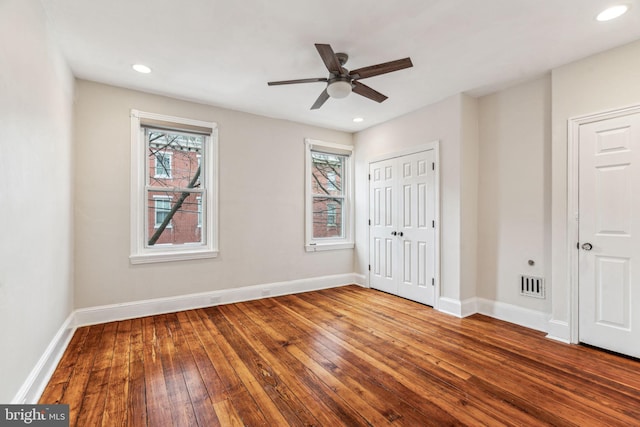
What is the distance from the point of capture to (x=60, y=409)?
177 cm

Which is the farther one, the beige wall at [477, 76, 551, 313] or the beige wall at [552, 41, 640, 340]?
the beige wall at [477, 76, 551, 313]

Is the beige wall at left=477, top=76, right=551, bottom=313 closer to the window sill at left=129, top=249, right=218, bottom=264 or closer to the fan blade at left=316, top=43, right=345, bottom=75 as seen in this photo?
the fan blade at left=316, top=43, right=345, bottom=75

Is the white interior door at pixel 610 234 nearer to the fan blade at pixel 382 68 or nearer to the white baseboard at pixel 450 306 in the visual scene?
the white baseboard at pixel 450 306

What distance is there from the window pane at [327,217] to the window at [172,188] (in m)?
1.70

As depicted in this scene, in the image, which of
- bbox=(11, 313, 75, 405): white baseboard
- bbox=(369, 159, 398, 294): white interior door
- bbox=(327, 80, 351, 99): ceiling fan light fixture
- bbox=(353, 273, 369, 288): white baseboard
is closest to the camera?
bbox=(11, 313, 75, 405): white baseboard

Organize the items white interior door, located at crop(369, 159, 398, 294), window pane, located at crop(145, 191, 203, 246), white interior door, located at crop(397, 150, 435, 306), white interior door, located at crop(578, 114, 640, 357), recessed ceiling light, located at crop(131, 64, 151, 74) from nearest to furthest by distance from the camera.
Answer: white interior door, located at crop(578, 114, 640, 357) < recessed ceiling light, located at crop(131, 64, 151, 74) < window pane, located at crop(145, 191, 203, 246) < white interior door, located at crop(397, 150, 435, 306) < white interior door, located at crop(369, 159, 398, 294)

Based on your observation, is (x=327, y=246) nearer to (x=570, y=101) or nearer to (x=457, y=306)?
(x=457, y=306)

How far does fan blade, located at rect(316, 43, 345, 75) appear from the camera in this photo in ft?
6.97

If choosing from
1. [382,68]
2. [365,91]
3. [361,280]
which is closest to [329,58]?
[382,68]

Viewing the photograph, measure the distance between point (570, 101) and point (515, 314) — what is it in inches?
89.8

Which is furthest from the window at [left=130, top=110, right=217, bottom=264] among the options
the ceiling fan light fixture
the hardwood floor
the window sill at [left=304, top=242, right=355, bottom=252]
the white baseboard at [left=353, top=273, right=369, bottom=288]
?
the white baseboard at [left=353, top=273, right=369, bottom=288]

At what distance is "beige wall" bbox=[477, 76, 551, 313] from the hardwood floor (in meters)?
0.61

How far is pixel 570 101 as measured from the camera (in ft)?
9.20

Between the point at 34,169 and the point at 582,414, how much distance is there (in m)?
3.81
